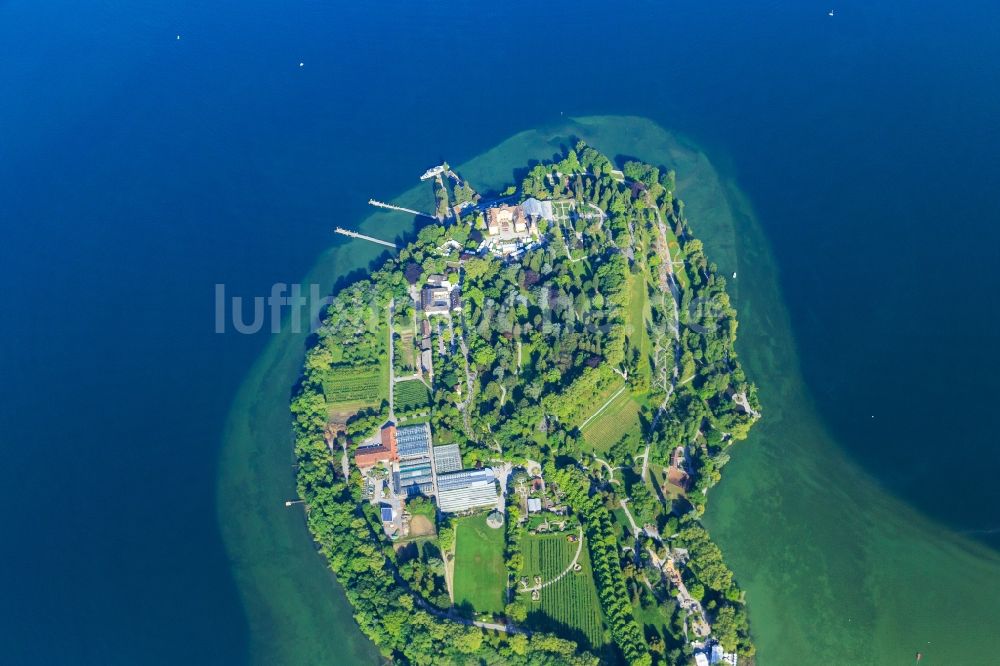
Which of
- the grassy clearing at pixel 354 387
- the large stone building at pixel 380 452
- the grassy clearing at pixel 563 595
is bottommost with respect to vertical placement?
the grassy clearing at pixel 563 595

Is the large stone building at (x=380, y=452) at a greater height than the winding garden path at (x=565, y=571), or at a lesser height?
greater

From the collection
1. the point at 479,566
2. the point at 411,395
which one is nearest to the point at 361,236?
the point at 411,395

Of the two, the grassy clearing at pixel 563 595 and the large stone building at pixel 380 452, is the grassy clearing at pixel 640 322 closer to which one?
the grassy clearing at pixel 563 595

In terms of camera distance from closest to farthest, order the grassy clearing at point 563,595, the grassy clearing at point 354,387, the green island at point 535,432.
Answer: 1. the grassy clearing at point 563,595
2. the green island at point 535,432
3. the grassy clearing at point 354,387

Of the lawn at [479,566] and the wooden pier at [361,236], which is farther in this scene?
the wooden pier at [361,236]

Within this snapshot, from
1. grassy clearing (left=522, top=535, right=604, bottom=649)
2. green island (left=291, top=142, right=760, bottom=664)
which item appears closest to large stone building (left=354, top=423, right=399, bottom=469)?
green island (left=291, top=142, right=760, bottom=664)

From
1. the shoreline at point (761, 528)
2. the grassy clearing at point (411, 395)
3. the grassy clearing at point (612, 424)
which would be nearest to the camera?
the shoreline at point (761, 528)

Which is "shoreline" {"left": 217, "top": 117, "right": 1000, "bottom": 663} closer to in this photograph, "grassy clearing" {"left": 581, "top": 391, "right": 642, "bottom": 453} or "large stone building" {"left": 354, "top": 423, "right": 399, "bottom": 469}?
"large stone building" {"left": 354, "top": 423, "right": 399, "bottom": 469}

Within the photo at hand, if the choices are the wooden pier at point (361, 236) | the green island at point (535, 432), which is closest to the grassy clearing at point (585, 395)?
the green island at point (535, 432)
